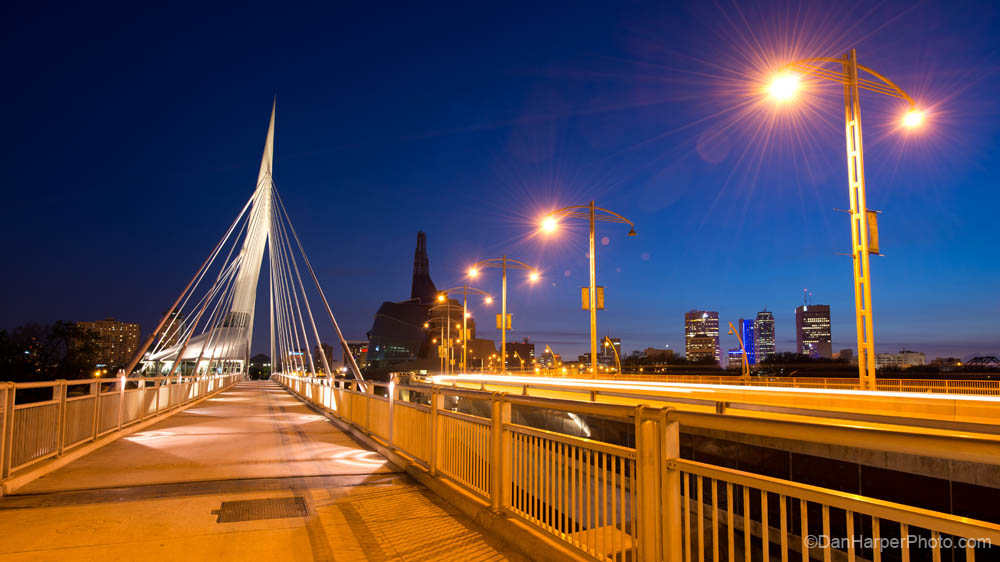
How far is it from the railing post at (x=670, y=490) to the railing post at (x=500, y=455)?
2.51 m

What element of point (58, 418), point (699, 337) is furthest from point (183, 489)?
point (699, 337)

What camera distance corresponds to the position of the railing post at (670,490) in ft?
12.8

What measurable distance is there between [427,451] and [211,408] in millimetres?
18059

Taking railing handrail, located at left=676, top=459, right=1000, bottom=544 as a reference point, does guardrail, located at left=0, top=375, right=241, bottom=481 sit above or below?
Result: below

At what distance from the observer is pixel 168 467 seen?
394 inches

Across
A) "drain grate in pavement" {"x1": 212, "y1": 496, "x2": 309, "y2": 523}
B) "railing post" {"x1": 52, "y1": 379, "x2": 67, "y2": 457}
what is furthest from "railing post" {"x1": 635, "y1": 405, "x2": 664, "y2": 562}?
"railing post" {"x1": 52, "y1": 379, "x2": 67, "y2": 457}

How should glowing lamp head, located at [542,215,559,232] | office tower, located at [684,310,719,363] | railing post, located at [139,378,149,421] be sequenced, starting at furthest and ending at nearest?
office tower, located at [684,310,719,363] < glowing lamp head, located at [542,215,559,232] < railing post, located at [139,378,149,421]

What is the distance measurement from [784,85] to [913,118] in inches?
166

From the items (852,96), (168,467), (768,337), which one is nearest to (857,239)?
(852,96)

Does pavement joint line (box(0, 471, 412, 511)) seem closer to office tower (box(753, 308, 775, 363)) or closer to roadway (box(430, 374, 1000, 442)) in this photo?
roadway (box(430, 374, 1000, 442))

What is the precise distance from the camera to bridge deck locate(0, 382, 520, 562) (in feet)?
18.5

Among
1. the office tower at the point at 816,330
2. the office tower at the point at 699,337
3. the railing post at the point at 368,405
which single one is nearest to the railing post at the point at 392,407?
the railing post at the point at 368,405

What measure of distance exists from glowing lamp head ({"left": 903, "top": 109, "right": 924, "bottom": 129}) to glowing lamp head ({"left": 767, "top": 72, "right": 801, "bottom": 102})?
3.40 metres

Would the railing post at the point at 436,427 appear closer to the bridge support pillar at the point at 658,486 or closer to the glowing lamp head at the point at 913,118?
the bridge support pillar at the point at 658,486
